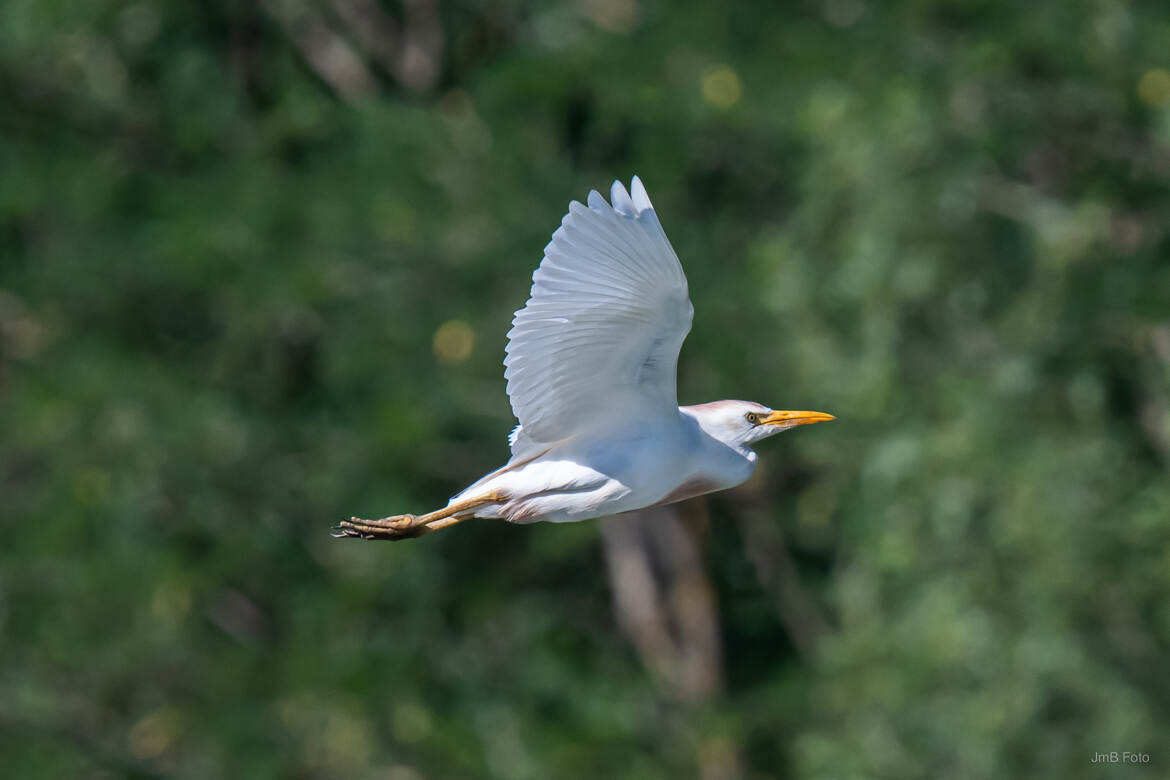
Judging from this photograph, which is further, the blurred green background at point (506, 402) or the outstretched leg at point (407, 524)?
the blurred green background at point (506, 402)

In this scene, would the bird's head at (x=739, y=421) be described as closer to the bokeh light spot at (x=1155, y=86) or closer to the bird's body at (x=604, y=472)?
the bird's body at (x=604, y=472)

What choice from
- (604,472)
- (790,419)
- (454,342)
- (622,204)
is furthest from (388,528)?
(454,342)

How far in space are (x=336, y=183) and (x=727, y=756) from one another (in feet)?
18.0

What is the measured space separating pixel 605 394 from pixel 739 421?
2.05 feet

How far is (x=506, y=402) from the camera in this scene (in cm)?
1259

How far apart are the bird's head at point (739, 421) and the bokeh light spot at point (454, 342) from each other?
23.4 feet

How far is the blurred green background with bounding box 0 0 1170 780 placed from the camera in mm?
10328

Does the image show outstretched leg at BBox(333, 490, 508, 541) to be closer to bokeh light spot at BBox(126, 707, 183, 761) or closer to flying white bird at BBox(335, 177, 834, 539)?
flying white bird at BBox(335, 177, 834, 539)

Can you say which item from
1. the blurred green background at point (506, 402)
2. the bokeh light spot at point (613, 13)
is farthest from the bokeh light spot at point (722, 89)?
the bokeh light spot at point (613, 13)

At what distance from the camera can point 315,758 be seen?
44.4 ft

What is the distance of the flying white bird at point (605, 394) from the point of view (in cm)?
473

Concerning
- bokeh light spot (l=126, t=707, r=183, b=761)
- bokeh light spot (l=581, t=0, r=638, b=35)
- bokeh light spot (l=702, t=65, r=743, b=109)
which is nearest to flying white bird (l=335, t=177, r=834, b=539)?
bokeh light spot (l=702, t=65, r=743, b=109)

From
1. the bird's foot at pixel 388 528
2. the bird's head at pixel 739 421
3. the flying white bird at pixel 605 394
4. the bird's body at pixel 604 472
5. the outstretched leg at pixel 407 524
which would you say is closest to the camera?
the flying white bird at pixel 605 394

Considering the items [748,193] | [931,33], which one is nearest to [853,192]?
[931,33]
